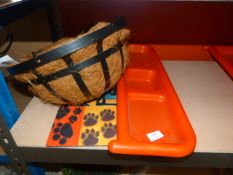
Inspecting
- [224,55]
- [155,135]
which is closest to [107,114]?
[155,135]

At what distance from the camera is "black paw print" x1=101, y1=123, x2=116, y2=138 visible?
57 centimetres

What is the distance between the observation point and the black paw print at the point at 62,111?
637 millimetres

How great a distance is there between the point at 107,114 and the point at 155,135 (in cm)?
16

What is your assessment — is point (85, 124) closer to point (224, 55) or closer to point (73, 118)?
point (73, 118)

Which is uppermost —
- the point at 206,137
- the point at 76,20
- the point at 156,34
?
the point at 76,20

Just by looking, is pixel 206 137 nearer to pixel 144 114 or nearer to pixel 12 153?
pixel 144 114

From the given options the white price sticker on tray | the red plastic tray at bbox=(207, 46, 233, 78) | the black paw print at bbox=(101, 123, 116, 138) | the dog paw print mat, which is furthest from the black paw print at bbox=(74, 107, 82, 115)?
the red plastic tray at bbox=(207, 46, 233, 78)

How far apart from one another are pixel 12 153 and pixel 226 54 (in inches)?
37.0

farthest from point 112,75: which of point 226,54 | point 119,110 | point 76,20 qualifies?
point 226,54

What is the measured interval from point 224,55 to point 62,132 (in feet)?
2.57

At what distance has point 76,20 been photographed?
0.95m

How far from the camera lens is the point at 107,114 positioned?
0.64m

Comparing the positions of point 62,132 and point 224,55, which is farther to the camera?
point 224,55

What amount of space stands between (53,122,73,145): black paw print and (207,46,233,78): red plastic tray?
0.66m
